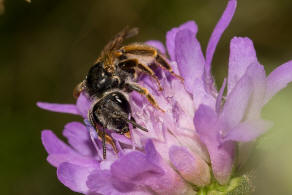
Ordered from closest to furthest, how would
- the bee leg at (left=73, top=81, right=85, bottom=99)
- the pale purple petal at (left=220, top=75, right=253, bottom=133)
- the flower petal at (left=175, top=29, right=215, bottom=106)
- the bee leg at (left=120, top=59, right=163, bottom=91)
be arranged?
the pale purple petal at (left=220, top=75, right=253, bottom=133) → the flower petal at (left=175, top=29, right=215, bottom=106) → the bee leg at (left=120, top=59, right=163, bottom=91) → the bee leg at (left=73, top=81, right=85, bottom=99)

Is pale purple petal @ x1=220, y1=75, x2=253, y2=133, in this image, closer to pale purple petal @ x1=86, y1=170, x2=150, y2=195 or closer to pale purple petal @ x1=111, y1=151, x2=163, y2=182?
pale purple petal @ x1=111, y1=151, x2=163, y2=182

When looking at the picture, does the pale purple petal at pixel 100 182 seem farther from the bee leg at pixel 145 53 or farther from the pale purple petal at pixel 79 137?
the bee leg at pixel 145 53

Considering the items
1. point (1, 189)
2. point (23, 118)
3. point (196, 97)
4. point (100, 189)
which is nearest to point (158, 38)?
point (23, 118)

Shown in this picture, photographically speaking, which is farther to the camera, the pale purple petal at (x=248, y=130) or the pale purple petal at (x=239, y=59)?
the pale purple petal at (x=239, y=59)

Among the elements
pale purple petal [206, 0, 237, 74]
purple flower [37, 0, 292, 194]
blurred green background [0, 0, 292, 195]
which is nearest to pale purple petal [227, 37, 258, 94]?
purple flower [37, 0, 292, 194]

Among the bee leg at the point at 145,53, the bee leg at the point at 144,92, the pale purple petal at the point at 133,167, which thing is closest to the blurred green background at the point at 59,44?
the bee leg at the point at 145,53

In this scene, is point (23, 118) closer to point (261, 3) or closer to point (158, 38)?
point (158, 38)
